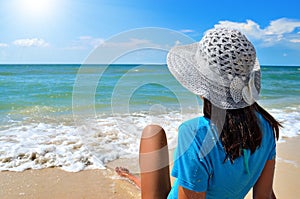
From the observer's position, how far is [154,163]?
1418 millimetres

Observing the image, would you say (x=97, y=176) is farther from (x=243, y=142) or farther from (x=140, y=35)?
(x=243, y=142)

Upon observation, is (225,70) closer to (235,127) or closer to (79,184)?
(235,127)

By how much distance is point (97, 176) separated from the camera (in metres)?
2.61

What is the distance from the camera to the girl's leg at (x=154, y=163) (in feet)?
4.63

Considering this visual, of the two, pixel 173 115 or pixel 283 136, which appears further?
pixel 173 115

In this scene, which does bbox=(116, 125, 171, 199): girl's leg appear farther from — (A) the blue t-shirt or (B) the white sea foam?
(B) the white sea foam

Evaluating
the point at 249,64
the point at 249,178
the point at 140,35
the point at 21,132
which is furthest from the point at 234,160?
the point at 21,132

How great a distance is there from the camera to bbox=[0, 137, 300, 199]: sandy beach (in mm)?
2287

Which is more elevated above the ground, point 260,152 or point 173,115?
point 260,152

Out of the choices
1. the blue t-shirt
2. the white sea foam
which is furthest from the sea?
the blue t-shirt

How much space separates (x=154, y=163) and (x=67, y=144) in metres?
2.22

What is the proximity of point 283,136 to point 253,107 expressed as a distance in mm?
3170

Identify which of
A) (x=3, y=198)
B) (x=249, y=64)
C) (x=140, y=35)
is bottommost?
(x=3, y=198)

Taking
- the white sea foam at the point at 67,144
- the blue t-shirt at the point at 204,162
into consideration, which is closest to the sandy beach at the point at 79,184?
the white sea foam at the point at 67,144
